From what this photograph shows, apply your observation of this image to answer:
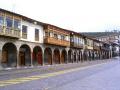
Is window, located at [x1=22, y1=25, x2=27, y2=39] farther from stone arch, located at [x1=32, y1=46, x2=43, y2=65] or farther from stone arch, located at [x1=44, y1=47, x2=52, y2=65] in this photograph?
stone arch, located at [x1=44, y1=47, x2=52, y2=65]

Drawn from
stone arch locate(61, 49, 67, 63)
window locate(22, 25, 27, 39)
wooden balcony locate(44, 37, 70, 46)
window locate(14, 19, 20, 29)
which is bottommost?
stone arch locate(61, 49, 67, 63)

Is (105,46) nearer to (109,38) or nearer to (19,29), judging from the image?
(109,38)

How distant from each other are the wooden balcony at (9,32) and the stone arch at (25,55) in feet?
19.7

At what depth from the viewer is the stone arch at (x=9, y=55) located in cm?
4769

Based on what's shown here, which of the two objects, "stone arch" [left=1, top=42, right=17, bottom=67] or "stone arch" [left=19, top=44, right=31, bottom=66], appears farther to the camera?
"stone arch" [left=19, top=44, right=31, bottom=66]

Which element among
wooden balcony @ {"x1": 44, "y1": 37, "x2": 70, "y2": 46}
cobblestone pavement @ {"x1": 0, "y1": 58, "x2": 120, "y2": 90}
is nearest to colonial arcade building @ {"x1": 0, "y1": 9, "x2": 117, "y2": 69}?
wooden balcony @ {"x1": 44, "y1": 37, "x2": 70, "y2": 46}

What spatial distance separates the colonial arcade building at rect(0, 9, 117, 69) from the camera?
45.9 meters

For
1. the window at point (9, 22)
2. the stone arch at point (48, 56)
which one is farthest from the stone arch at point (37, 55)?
the window at point (9, 22)

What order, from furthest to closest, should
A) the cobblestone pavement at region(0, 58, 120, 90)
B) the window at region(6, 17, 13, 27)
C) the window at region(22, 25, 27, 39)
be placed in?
the window at region(22, 25, 27, 39), the window at region(6, 17, 13, 27), the cobblestone pavement at region(0, 58, 120, 90)

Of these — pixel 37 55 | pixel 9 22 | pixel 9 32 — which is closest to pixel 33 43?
pixel 37 55

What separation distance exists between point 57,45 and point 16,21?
20.4m

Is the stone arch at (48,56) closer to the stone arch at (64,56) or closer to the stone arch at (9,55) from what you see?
the stone arch at (64,56)

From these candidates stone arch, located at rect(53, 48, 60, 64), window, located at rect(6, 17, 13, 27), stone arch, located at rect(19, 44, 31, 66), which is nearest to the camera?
window, located at rect(6, 17, 13, 27)

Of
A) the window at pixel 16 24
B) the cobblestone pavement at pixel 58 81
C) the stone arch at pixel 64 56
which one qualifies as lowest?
the cobblestone pavement at pixel 58 81
